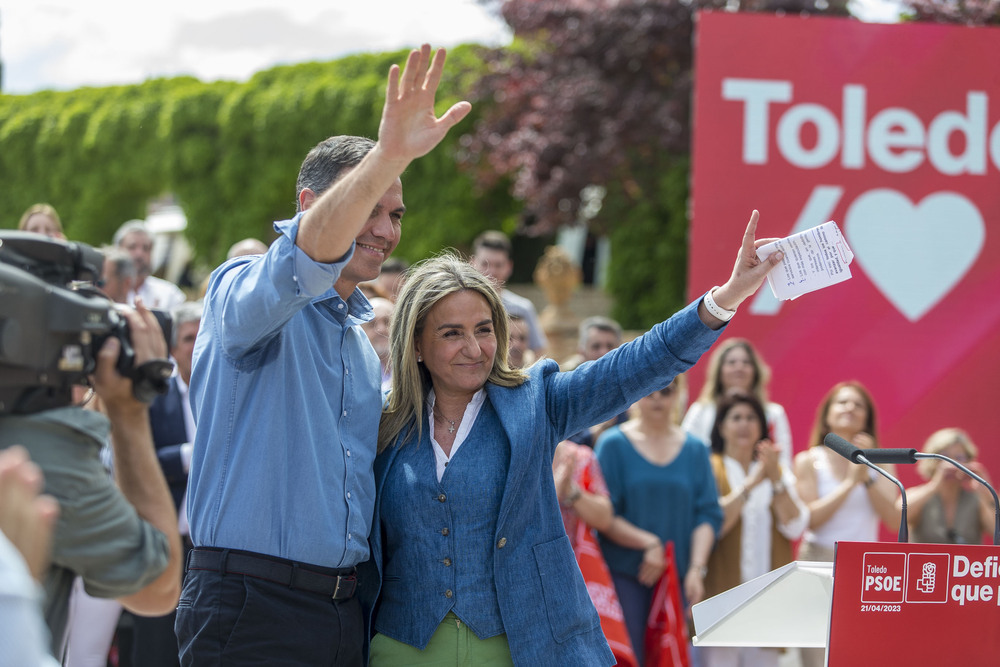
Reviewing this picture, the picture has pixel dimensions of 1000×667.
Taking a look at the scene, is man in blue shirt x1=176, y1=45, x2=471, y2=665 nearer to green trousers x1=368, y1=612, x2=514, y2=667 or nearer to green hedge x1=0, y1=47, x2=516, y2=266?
green trousers x1=368, y1=612, x2=514, y2=667

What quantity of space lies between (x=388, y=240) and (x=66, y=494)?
1.11 m

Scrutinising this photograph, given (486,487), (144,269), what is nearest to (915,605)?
(486,487)

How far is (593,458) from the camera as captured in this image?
4.83m

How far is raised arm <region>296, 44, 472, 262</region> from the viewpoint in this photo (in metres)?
2.04

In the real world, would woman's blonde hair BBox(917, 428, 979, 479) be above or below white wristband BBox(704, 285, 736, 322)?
below

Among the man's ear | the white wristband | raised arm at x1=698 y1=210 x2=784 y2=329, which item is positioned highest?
the man's ear

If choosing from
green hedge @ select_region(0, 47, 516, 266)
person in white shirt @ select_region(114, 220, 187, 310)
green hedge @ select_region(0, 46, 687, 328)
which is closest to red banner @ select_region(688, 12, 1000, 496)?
person in white shirt @ select_region(114, 220, 187, 310)

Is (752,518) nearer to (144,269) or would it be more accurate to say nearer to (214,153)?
(144,269)

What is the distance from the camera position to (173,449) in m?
4.51

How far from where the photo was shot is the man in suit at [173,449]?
4445mm

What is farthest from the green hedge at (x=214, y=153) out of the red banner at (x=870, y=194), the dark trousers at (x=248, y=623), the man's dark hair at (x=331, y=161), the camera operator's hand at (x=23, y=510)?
the camera operator's hand at (x=23, y=510)

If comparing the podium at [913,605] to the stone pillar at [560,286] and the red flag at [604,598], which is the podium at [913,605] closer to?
the red flag at [604,598]

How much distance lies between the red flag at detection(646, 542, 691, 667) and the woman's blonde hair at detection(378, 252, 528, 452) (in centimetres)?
233

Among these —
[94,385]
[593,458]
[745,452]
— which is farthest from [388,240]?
[745,452]
